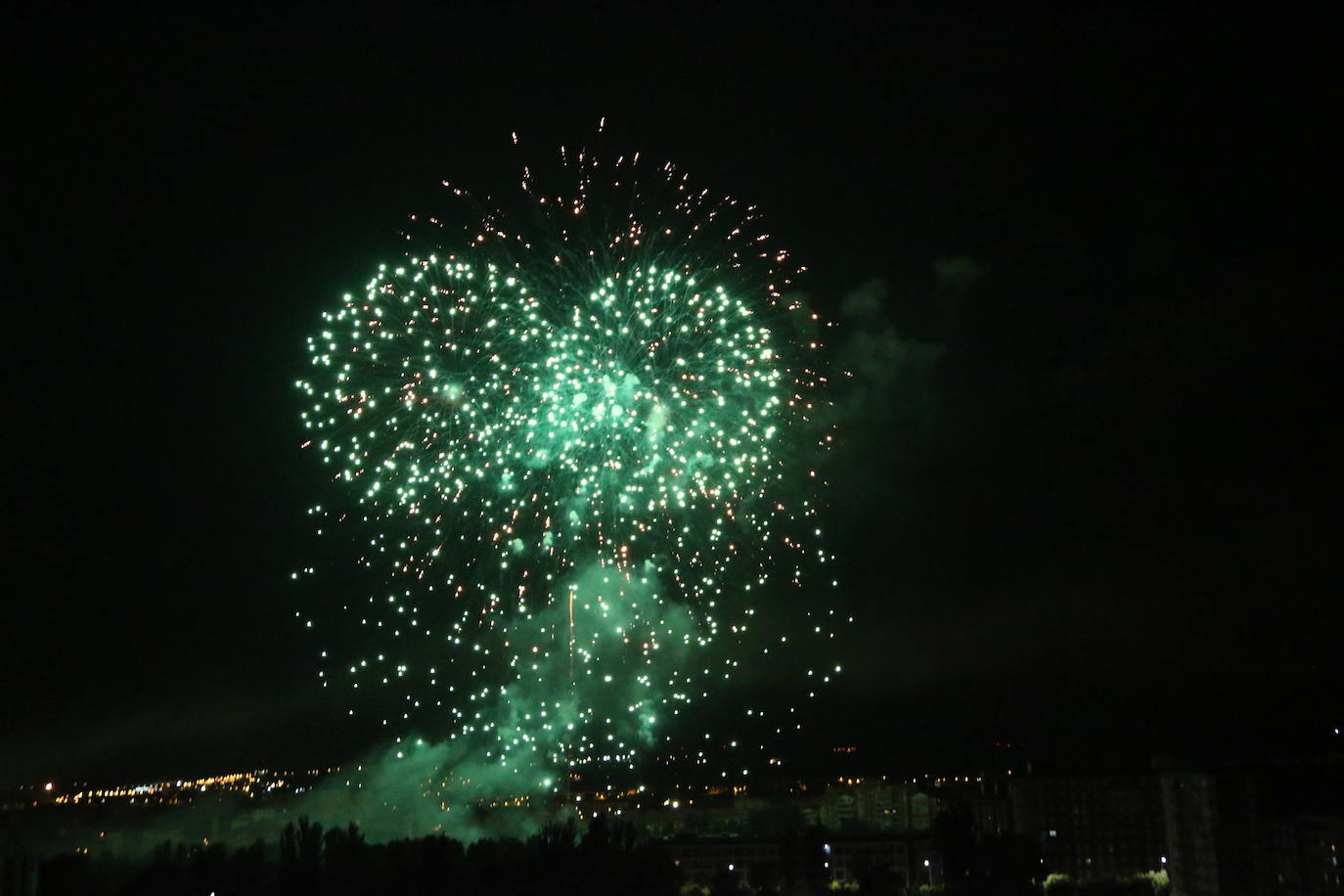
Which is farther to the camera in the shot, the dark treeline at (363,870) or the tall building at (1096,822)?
the tall building at (1096,822)

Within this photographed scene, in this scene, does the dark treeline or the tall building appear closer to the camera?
the dark treeline

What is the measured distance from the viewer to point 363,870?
2266cm

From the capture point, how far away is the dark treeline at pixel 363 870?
66.0ft

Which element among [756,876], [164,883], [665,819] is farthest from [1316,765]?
[164,883]

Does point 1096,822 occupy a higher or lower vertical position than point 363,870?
lower

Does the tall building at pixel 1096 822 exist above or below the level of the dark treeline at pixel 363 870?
below

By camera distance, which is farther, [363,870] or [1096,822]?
[1096,822]

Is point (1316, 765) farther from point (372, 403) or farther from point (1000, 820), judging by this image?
point (372, 403)

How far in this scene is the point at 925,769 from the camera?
54.3 m

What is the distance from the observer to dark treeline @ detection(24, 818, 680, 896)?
20109 millimetres

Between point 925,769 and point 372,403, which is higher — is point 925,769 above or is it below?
below

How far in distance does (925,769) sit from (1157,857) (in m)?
14.4

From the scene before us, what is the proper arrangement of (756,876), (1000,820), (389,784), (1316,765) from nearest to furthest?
1. (756,876)
2. (389,784)
3. (1316,765)
4. (1000,820)

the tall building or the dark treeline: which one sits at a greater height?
the dark treeline
